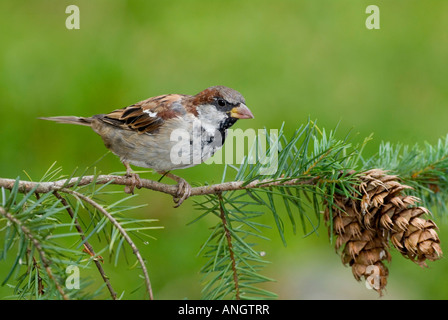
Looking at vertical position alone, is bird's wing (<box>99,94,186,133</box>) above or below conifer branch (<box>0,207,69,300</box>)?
above

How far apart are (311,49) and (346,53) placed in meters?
0.31

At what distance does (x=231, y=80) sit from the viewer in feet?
14.0

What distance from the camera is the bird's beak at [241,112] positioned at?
232cm

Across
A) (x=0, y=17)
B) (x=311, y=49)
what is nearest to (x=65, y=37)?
(x=0, y=17)

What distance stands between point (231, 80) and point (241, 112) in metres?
1.96

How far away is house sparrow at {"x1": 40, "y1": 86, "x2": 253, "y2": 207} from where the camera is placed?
90.7 inches

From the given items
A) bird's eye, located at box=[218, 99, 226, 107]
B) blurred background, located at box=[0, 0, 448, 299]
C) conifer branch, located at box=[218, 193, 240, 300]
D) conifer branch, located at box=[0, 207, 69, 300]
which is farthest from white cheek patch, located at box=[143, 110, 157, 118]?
conifer branch, located at box=[0, 207, 69, 300]

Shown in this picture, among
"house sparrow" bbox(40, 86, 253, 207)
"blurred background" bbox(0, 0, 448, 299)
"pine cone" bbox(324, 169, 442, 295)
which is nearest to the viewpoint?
"pine cone" bbox(324, 169, 442, 295)

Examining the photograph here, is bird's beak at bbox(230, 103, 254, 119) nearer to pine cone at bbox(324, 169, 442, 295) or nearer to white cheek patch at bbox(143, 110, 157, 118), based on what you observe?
white cheek patch at bbox(143, 110, 157, 118)

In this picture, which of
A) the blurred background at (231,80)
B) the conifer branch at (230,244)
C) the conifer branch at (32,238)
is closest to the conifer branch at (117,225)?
the conifer branch at (32,238)

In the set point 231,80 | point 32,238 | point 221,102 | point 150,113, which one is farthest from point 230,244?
point 231,80

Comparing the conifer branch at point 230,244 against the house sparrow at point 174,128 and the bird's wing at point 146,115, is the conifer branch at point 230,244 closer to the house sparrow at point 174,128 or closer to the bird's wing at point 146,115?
the house sparrow at point 174,128

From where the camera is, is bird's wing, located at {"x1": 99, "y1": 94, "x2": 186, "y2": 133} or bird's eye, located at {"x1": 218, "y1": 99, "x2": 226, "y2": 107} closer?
bird's eye, located at {"x1": 218, "y1": 99, "x2": 226, "y2": 107}

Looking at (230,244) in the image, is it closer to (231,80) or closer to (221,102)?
(221,102)
